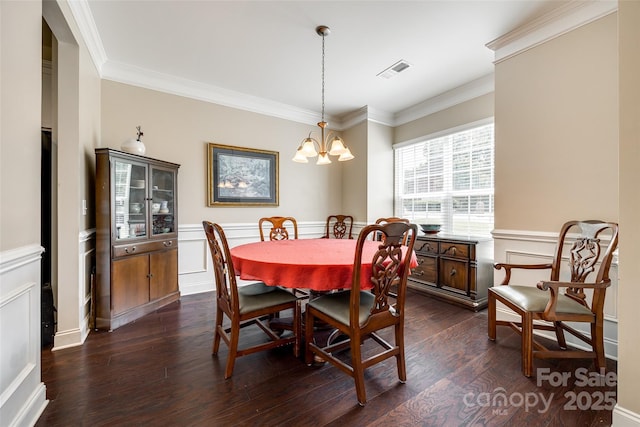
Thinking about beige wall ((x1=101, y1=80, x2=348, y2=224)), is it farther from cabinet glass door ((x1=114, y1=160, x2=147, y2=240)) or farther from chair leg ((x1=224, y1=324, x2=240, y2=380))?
chair leg ((x1=224, y1=324, x2=240, y2=380))

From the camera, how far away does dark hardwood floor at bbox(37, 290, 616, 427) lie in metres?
1.42

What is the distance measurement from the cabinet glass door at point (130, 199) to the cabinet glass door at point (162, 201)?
0.34 ft

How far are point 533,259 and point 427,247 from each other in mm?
1135

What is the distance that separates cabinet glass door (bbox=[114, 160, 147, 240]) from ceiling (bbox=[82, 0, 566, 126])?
121 cm

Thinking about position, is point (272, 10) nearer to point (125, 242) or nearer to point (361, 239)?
point (361, 239)

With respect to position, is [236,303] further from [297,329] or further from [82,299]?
[82,299]

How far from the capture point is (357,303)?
154 cm

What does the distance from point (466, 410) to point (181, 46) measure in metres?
3.74

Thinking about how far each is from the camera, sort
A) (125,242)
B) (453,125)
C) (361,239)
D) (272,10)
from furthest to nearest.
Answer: (453,125) < (125,242) < (272,10) < (361,239)

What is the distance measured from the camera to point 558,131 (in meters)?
2.28

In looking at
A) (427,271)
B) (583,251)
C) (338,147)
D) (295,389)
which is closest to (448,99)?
(338,147)

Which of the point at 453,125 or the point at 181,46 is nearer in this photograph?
the point at 181,46

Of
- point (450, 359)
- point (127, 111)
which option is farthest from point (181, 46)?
point (450, 359)

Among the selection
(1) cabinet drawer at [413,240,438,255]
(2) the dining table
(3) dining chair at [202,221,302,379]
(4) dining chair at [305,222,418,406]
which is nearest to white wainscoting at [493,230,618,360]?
(1) cabinet drawer at [413,240,438,255]
